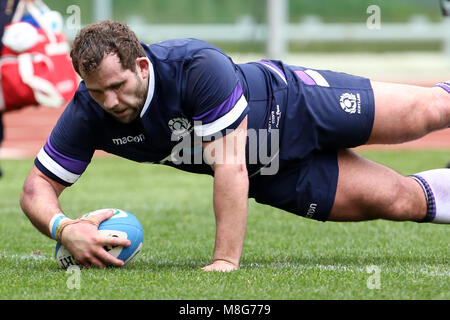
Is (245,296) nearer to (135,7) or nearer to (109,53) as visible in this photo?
(109,53)

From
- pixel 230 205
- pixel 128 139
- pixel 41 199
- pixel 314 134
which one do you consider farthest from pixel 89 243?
pixel 314 134

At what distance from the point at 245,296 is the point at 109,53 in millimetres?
1208

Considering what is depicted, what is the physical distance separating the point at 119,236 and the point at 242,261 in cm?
75

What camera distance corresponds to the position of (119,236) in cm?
423

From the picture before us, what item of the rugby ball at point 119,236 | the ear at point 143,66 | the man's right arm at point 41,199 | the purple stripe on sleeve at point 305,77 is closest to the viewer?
the ear at point 143,66

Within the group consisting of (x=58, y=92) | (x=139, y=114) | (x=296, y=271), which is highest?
(x=139, y=114)

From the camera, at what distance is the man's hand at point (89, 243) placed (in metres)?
4.11

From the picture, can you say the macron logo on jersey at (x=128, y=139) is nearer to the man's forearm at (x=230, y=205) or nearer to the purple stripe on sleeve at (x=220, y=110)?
the purple stripe on sleeve at (x=220, y=110)

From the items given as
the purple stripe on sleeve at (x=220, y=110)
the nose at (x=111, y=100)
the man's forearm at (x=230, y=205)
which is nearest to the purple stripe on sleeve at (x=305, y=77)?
the purple stripe on sleeve at (x=220, y=110)

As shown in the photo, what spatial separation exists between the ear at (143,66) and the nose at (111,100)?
0.17 meters
